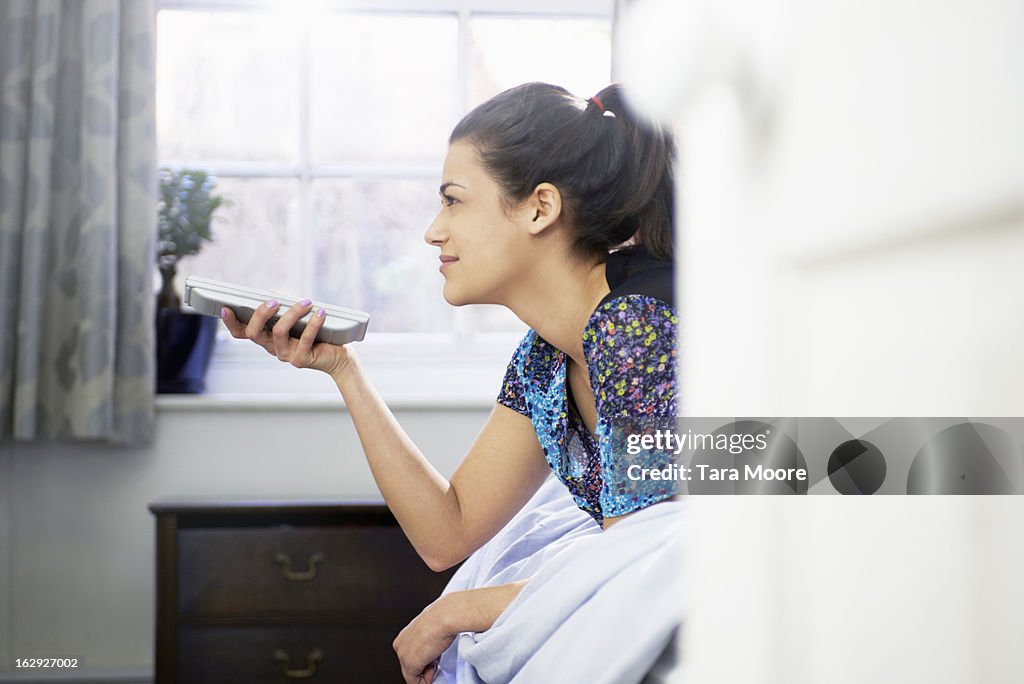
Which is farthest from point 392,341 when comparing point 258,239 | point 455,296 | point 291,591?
point 455,296

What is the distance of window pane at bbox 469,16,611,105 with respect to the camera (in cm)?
250

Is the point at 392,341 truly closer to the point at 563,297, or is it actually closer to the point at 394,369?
the point at 394,369

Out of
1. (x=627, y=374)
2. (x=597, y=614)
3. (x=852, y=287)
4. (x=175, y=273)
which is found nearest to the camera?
(x=852, y=287)

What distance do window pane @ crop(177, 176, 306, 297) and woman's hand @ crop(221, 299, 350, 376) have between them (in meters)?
1.25

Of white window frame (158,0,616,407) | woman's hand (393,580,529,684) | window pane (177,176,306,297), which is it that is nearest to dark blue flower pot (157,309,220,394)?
white window frame (158,0,616,407)

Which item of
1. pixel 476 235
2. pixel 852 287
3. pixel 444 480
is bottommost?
pixel 444 480

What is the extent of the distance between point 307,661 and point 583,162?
1.25 m

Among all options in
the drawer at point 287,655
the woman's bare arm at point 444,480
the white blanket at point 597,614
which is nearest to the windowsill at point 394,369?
the drawer at point 287,655

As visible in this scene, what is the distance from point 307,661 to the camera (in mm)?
1857

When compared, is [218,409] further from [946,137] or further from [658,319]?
[946,137]

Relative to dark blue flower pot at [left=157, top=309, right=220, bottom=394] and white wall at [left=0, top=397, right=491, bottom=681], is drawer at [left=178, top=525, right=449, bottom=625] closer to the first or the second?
white wall at [left=0, top=397, right=491, bottom=681]

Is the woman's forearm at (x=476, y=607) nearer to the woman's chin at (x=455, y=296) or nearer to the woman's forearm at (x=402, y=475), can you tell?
the woman's forearm at (x=402, y=475)

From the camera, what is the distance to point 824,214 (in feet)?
0.53

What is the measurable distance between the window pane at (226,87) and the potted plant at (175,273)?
0.25 m
